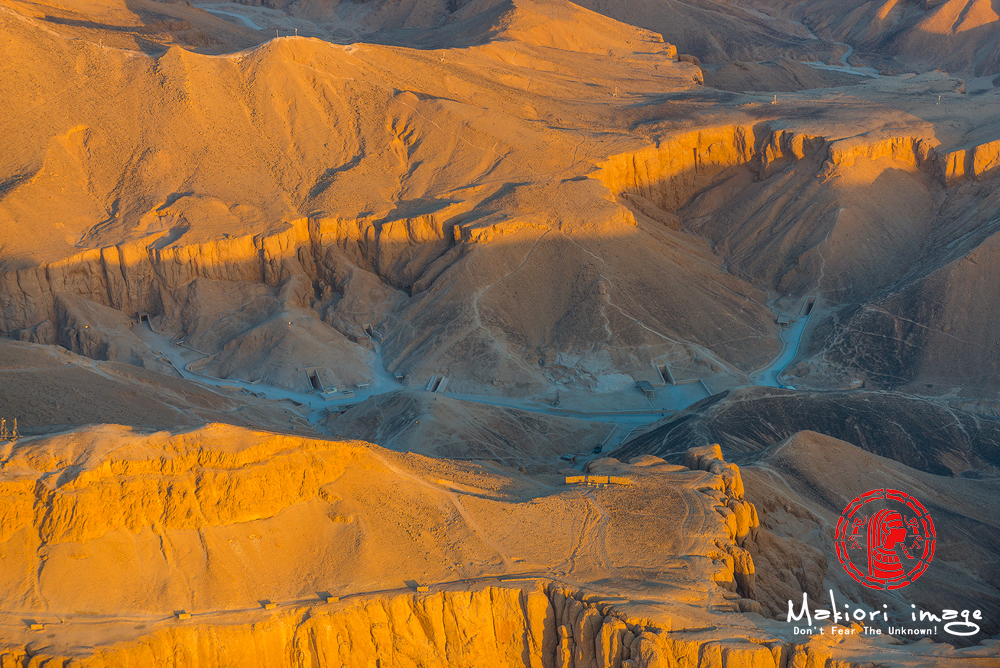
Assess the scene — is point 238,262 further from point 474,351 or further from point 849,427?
point 849,427

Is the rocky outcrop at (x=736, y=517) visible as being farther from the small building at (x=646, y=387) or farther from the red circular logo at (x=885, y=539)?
the small building at (x=646, y=387)

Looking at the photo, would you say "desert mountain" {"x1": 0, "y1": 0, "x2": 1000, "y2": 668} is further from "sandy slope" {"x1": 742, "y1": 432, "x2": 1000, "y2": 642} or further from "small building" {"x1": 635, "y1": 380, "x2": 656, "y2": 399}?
"small building" {"x1": 635, "y1": 380, "x2": 656, "y2": 399}

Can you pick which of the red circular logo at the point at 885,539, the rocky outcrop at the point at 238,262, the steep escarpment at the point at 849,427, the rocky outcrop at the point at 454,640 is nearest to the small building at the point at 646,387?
the steep escarpment at the point at 849,427

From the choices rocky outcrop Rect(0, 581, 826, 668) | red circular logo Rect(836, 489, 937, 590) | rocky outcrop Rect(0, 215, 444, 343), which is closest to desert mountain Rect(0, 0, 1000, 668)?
rocky outcrop Rect(0, 581, 826, 668)

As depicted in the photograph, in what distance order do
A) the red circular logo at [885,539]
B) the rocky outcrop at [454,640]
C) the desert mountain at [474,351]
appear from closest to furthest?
the rocky outcrop at [454,640], the desert mountain at [474,351], the red circular logo at [885,539]

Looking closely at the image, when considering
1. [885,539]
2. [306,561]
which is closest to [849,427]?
[885,539]

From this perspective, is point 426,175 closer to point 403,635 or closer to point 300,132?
point 300,132

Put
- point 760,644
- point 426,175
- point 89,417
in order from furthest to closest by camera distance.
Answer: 1. point 426,175
2. point 89,417
3. point 760,644

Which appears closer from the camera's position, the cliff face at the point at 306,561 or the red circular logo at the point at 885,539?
the cliff face at the point at 306,561

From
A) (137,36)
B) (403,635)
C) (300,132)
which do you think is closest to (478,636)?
(403,635)
